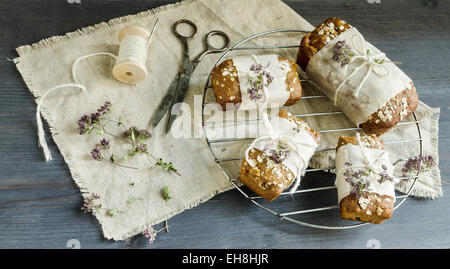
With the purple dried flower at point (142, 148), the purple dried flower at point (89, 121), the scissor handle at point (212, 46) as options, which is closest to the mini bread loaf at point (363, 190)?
the scissor handle at point (212, 46)

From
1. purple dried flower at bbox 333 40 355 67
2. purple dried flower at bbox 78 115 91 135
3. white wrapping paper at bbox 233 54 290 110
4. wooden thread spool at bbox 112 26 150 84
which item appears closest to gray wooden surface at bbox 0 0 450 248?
purple dried flower at bbox 78 115 91 135

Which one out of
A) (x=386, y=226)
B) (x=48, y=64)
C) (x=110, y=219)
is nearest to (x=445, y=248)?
(x=386, y=226)

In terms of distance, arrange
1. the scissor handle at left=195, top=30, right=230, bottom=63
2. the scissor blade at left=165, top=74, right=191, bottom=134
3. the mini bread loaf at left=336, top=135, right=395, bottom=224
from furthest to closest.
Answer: the scissor handle at left=195, top=30, right=230, bottom=63 < the scissor blade at left=165, top=74, right=191, bottom=134 < the mini bread loaf at left=336, top=135, right=395, bottom=224

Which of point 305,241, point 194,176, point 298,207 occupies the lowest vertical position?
point 305,241

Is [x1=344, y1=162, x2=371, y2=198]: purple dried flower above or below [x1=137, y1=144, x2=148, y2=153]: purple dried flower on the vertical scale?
below

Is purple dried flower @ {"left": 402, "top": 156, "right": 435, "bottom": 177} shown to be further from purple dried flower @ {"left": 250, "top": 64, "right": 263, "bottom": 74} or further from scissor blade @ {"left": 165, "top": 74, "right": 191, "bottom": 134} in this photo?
scissor blade @ {"left": 165, "top": 74, "right": 191, "bottom": 134}

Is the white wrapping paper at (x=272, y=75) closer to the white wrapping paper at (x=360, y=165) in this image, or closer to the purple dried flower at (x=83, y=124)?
the white wrapping paper at (x=360, y=165)

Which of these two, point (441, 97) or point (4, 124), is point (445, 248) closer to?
point (441, 97)
